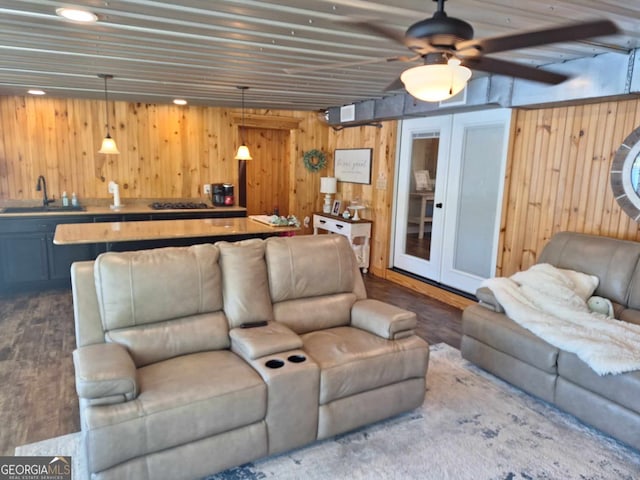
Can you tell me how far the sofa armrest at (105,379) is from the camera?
5.94ft

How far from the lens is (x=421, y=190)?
17.8 ft

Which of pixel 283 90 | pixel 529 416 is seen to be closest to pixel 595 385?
pixel 529 416

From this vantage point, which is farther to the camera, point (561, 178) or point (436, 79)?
point (561, 178)

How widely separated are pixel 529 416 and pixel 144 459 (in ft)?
7.35

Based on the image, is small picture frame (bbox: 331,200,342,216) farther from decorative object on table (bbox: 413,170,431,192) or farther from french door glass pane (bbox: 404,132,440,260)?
decorative object on table (bbox: 413,170,431,192)

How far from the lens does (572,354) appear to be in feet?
8.51

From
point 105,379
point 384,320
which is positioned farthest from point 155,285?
point 384,320

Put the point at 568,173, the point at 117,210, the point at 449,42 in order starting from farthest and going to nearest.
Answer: the point at 117,210 < the point at 568,173 < the point at 449,42

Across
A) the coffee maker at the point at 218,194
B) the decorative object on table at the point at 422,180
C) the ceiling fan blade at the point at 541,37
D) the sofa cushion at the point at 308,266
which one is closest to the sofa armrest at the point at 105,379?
the sofa cushion at the point at 308,266

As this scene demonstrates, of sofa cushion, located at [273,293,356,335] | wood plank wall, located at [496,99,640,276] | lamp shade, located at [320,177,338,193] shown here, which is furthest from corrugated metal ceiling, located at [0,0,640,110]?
lamp shade, located at [320,177,338,193]

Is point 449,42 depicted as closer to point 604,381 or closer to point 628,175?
point 604,381

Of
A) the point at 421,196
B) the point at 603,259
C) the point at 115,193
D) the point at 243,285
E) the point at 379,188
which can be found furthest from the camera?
the point at 379,188

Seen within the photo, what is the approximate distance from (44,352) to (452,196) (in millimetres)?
4238

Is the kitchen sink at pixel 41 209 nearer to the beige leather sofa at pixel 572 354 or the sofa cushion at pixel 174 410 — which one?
the sofa cushion at pixel 174 410
